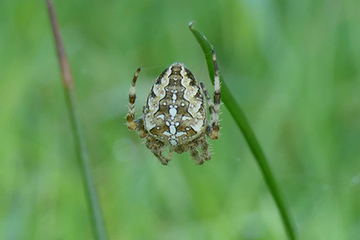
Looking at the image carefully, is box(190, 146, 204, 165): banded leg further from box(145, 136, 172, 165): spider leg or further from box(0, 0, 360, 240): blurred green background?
box(0, 0, 360, 240): blurred green background

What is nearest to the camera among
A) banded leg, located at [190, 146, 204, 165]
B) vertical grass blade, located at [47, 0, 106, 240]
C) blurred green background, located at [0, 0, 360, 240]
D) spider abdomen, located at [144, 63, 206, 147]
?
vertical grass blade, located at [47, 0, 106, 240]

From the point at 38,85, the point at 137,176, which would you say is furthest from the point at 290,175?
the point at 38,85

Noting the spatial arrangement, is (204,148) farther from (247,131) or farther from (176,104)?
(247,131)

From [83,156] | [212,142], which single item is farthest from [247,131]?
[212,142]

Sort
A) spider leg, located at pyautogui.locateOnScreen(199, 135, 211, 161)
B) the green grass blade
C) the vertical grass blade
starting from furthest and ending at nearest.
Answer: spider leg, located at pyautogui.locateOnScreen(199, 135, 211, 161), the vertical grass blade, the green grass blade

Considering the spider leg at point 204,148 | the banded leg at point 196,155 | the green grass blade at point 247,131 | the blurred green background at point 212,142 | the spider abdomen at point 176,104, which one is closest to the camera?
the green grass blade at point 247,131

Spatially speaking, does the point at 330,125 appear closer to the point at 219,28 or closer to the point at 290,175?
the point at 290,175

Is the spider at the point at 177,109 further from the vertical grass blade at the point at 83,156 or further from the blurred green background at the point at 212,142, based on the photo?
the blurred green background at the point at 212,142

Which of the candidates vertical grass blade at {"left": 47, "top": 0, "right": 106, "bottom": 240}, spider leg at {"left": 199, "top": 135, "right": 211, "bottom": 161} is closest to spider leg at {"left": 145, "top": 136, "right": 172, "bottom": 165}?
spider leg at {"left": 199, "top": 135, "right": 211, "bottom": 161}

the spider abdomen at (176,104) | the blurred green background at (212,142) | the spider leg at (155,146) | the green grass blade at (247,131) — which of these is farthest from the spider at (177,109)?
the blurred green background at (212,142)

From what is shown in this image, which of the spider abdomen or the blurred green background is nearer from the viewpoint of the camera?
the spider abdomen
